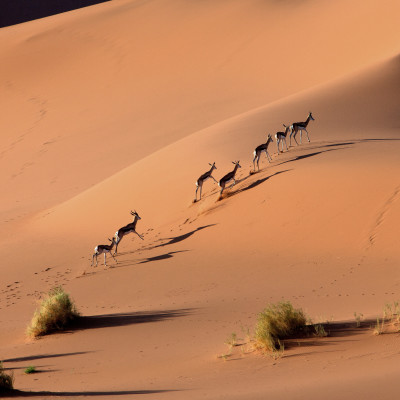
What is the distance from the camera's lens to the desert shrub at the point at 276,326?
10414 mm

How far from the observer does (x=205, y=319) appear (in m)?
13.4

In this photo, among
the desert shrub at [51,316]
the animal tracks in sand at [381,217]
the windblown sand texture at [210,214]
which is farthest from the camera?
the animal tracks in sand at [381,217]

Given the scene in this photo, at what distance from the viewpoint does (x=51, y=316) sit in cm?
1367

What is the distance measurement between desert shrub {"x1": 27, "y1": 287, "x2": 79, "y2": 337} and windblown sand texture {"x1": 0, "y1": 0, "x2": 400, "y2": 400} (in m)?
0.26

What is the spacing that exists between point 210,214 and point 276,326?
962cm

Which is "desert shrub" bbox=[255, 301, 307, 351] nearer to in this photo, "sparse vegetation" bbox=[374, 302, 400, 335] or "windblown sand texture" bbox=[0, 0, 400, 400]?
"windblown sand texture" bbox=[0, 0, 400, 400]

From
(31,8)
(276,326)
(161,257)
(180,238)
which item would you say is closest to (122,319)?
(276,326)

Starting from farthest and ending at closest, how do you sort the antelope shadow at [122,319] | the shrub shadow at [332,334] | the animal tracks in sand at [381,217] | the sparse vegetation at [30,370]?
the animal tracks in sand at [381,217], the antelope shadow at [122,319], the sparse vegetation at [30,370], the shrub shadow at [332,334]

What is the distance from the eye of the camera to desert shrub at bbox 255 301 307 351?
1041 centimetres

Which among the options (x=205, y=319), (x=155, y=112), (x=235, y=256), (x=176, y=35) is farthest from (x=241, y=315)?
(x=176, y=35)

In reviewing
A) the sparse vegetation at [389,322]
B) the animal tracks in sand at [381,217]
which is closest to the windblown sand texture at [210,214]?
the animal tracks in sand at [381,217]

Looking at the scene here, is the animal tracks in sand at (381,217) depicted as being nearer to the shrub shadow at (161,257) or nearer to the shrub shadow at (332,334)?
the shrub shadow at (161,257)

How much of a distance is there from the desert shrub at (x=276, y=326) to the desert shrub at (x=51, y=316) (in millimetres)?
4244

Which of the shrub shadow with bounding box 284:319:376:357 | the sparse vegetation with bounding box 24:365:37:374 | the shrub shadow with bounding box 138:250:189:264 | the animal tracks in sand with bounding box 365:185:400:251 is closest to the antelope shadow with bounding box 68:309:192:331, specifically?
the sparse vegetation with bounding box 24:365:37:374
